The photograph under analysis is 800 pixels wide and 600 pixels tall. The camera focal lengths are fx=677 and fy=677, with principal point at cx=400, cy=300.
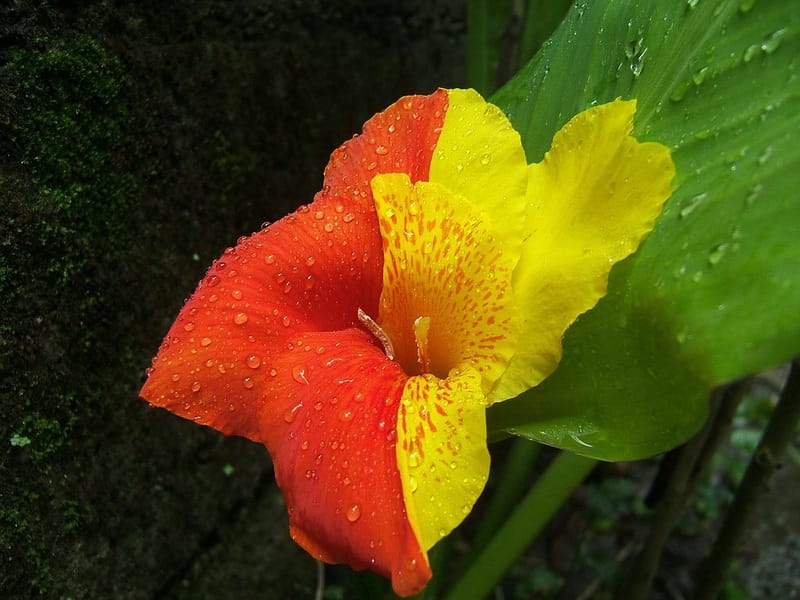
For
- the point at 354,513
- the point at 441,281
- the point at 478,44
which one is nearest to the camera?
the point at 354,513

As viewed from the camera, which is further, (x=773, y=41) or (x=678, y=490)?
(x=678, y=490)

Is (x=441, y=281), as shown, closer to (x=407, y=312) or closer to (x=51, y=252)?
(x=407, y=312)

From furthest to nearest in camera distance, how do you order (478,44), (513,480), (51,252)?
(478,44)
(513,480)
(51,252)

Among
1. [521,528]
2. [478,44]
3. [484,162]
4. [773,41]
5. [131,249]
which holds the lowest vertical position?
[521,528]

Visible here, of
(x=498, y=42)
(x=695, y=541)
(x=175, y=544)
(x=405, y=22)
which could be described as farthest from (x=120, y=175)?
(x=695, y=541)

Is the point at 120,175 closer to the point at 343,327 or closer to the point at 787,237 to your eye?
the point at 343,327

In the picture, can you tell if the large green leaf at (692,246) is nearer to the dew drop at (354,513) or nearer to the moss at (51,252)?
the dew drop at (354,513)

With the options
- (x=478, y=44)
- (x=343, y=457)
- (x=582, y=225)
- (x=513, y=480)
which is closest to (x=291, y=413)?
(x=343, y=457)

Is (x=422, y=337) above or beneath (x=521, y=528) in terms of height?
above
